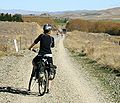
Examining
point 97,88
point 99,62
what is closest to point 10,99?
point 97,88

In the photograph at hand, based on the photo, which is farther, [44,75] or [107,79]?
[107,79]

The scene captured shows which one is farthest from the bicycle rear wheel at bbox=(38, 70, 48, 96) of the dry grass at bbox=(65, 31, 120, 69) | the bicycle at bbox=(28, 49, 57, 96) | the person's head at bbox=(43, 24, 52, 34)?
the dry grass at bbox=(65, 31, 120, 69)

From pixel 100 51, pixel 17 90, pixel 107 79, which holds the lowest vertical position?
pixel 100 51

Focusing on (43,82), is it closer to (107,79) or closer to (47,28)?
(47,28)

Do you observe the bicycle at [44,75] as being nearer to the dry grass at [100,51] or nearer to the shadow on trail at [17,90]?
the shadow on trail at [17,90]

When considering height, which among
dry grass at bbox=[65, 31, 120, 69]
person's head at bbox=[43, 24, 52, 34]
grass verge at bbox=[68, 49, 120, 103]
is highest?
person's head at bbox=[43, 24, 52, 34]

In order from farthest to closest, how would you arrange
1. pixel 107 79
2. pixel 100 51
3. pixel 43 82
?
pixel 100 51, pixel 107 79, pixel 43 82

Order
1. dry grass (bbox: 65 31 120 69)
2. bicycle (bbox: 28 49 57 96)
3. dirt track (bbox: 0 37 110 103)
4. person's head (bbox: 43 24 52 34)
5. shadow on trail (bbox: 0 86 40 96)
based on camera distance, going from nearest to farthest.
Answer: dirt track (bbox: 0 37 110 103)
bicycle (bbox: 28 49 57 96)
person's head (bbox: 43 24 52 34)
shadow on trail (bbox: 0 86 40 96)
dry grass (bbox: 65 31 120 69)

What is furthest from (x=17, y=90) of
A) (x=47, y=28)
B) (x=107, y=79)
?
(x=107, y=79)

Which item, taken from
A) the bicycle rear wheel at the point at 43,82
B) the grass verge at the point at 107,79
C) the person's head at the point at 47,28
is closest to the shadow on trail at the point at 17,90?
the bicycle rear wheel at the point at 43,82

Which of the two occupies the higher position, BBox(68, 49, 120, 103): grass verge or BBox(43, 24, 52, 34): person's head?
BBox(43, 24, 52, 34): person's head

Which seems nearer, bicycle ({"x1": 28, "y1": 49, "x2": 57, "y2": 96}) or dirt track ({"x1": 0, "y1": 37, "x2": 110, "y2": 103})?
dirt track ({"x1": 0, "y1": 37, "x2": 110, "y2": 103})

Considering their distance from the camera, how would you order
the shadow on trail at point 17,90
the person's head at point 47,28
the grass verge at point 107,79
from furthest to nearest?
the grass verge at point 107,79 → the shadow on trail at point 17,90 → the person's head at point 47,28

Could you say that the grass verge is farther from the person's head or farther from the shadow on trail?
the person's head
